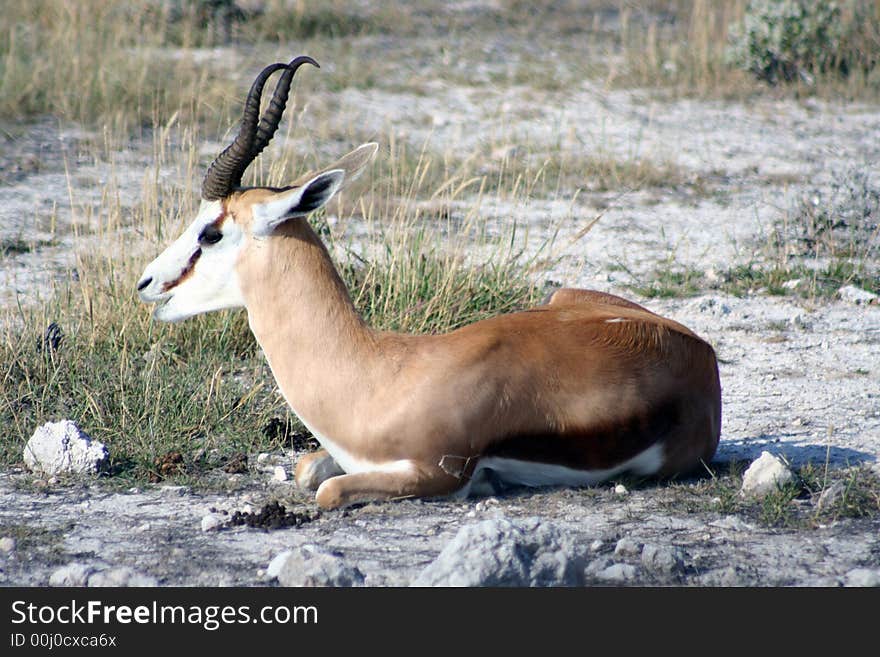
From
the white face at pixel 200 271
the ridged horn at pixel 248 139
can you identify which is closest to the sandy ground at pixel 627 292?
the white face at pixel 200 271

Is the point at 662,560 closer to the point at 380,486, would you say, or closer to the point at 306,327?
the point at 380,486

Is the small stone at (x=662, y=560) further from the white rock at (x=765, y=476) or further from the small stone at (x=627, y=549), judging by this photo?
the white rock at (x=765, y=476)

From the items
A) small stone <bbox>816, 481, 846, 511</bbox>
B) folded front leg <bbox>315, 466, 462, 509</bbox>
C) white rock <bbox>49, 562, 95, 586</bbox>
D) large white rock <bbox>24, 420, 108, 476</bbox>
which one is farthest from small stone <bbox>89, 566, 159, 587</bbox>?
small stone <bbox>816, 481, 846, 511</bbox>

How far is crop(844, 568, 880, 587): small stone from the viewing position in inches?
175

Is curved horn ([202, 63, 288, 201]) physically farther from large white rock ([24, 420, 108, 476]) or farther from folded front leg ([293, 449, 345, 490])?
large white rock ([24, 420, 108, 476])

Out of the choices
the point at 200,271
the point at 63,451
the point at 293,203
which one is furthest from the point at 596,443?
the point at 63,451

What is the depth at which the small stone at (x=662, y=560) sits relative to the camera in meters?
4.55

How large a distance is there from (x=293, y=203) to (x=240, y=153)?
1.07 ft

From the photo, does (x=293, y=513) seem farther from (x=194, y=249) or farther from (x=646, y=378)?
(x=646, y=378)

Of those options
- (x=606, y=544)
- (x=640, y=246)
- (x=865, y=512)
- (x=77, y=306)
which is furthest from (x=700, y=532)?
(x=640, y=246)

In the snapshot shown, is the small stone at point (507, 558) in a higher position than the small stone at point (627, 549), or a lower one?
higher

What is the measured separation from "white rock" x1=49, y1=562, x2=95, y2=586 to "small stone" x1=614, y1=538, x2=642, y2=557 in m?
1.84

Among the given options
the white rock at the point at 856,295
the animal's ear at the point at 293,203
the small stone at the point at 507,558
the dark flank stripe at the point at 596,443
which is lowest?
the white rock at the point at 856,295

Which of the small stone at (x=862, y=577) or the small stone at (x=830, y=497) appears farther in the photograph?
the small stone at (x=830, y=497)
